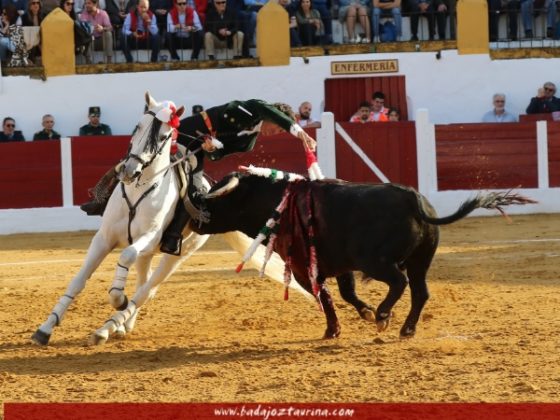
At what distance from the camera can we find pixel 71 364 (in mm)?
7418

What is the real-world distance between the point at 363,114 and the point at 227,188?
359 inches

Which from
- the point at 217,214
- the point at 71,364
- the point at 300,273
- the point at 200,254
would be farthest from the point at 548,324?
the point at 200,254

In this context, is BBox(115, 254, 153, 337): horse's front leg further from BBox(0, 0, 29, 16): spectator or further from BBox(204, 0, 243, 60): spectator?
BBox(0, 0, 29, 16): spectator

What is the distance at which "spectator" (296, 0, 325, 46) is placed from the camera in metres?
18.3

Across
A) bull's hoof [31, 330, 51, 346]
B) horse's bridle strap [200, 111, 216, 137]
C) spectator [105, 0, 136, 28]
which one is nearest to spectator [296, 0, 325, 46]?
spectator [105, 0, 136, 28]

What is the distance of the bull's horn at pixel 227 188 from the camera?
26.3ft

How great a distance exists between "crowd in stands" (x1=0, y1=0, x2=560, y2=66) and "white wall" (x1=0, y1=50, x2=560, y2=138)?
0.39 meters

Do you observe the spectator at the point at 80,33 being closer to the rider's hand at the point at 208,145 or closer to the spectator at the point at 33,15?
the spectator at the point at 33,15

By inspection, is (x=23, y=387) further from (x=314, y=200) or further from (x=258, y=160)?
(x=258, y=160)

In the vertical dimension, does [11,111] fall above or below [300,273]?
above

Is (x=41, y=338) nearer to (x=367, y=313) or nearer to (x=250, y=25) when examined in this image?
(x=367, y=313)

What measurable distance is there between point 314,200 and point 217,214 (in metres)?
0.72

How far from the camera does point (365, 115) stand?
16953 mm

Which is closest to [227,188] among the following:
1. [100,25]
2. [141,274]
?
[141,274]
